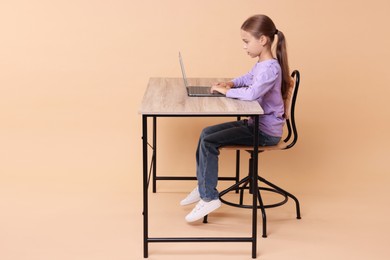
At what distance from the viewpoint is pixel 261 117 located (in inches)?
174

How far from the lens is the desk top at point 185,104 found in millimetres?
3914

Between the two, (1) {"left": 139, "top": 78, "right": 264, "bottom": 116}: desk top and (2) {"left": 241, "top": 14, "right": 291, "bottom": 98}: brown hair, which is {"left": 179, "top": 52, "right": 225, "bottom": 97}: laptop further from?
(2) {"left": 241, "top": 14, "right": 291, "bottom": 98}: brown hair

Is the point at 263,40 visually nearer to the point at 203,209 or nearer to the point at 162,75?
the point at 203,209

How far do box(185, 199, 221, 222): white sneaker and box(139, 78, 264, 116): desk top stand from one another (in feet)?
1.87

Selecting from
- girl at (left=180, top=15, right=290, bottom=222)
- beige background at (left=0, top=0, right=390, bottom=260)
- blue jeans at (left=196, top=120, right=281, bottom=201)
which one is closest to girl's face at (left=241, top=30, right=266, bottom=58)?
girl at (left=180, top=15, right=290, bottom=222)

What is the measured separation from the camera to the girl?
14.2ft

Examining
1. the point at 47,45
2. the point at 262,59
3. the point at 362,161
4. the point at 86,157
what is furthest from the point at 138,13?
the point at 362,161

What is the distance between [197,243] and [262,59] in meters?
1.04

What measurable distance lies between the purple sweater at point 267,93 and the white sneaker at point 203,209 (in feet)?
1.54

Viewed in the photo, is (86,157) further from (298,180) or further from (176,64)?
(298,180)

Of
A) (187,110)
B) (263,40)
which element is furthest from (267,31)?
(187,110)

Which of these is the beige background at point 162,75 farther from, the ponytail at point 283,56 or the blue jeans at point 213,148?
the ponytail at point 283,56

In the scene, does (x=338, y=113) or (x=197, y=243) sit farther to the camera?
(x=338, y=113)

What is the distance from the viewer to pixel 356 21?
5574 millimetres
